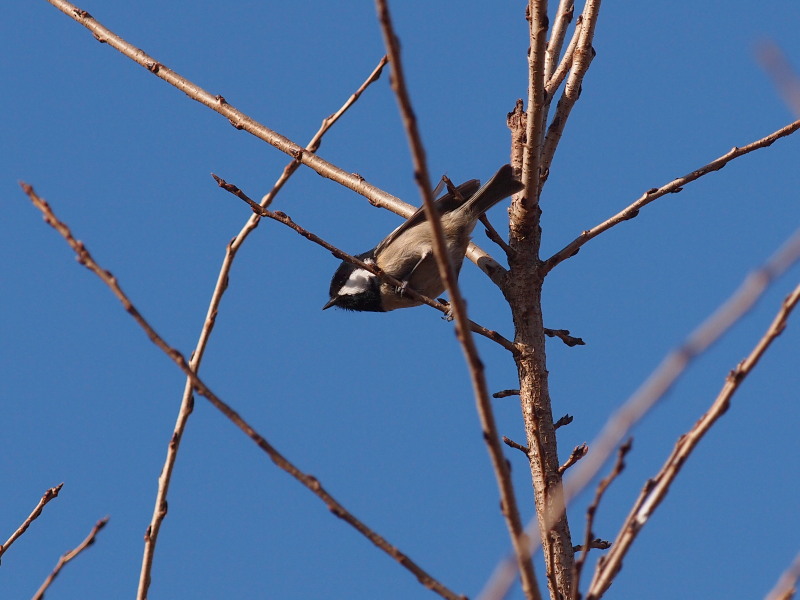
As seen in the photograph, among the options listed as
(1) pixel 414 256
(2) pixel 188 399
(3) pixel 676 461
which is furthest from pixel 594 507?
(1) pixel 414 256

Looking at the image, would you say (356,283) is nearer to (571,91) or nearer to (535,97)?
(571,91)

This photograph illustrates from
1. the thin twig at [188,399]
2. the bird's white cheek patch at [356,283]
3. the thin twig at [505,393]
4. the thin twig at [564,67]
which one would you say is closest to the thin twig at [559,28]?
the thin twig at [564,67]

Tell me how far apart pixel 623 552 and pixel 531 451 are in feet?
5.10

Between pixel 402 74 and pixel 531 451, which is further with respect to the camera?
pixel 531 451

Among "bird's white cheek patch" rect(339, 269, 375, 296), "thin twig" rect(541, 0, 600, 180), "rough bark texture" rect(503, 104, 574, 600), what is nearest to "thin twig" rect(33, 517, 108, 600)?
"rough bark texture" rect(503, 104, 574, 600)

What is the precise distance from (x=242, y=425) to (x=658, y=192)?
2565 mm

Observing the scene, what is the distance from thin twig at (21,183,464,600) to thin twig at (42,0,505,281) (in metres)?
2.43

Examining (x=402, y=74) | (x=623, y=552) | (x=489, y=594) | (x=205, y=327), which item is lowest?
(x=489, y=594)

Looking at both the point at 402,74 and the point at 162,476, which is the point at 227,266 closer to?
the point at 162,476

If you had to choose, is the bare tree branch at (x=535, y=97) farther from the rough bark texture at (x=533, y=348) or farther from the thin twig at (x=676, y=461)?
the thin twig at (x=676, y=461)

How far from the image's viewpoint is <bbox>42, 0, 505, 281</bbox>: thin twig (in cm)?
452

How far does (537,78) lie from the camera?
3545 mm

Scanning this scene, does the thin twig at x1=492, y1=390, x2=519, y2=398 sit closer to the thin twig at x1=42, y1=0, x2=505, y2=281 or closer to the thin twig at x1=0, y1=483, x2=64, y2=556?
the thin twig at x1=42, y1=0, x2=505, y2=281

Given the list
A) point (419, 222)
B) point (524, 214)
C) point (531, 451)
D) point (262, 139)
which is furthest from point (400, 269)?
point (531, 451)
